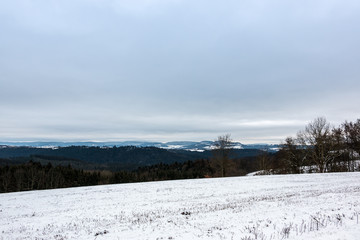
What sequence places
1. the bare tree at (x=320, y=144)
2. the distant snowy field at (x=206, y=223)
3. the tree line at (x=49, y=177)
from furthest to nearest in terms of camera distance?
the tree line at (x=49, y=177) → the bare tree at (x=320, y=144) → the distant snowy field at (x=206, y=223)

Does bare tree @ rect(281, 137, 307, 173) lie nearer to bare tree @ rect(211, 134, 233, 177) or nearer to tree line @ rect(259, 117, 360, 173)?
tree line @ rect(259, 117, 360, 173)

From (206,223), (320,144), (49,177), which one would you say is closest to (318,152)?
(320,144)

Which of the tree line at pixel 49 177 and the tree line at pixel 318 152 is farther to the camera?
the tree line at pixel 49 177

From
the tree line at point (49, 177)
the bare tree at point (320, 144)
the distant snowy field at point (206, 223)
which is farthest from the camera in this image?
the tree line at point (49, 177)

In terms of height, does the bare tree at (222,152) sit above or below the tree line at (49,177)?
above

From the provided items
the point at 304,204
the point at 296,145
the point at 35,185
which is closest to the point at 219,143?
the point at 296,145

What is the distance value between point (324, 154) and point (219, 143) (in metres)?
24.4

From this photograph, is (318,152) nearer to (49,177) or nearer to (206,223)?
(206,223)

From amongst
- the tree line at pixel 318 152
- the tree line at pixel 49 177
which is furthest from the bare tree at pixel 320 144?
the tree line at pixel 49 177

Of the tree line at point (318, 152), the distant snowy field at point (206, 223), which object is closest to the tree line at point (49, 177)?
the tree line at point (318, 152)

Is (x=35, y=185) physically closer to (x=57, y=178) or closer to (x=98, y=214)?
(x=57, y=178)

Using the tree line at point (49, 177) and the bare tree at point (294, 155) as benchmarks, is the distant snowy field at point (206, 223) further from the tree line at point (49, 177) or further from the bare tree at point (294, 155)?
the tree line at point (49, 177)

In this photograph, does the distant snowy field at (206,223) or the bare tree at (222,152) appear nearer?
the distant snowy field at (206,223)

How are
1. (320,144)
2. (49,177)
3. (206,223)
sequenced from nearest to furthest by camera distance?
(206,223) → (320,144) → (49,177)
